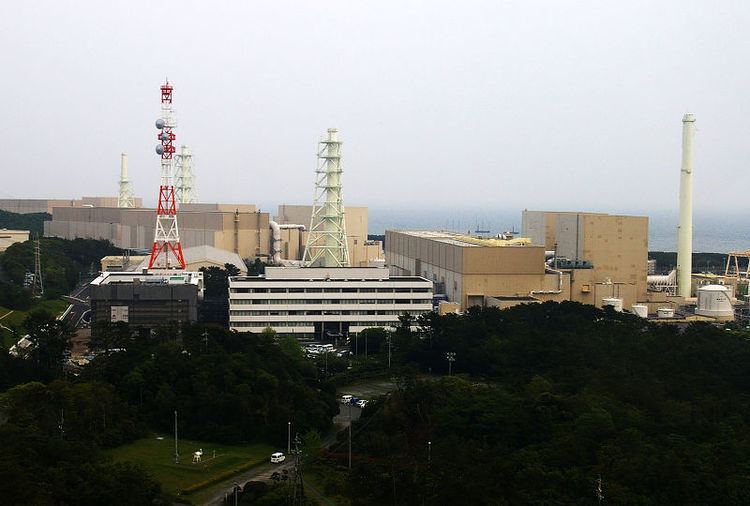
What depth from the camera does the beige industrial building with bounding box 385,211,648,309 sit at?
35125 mm

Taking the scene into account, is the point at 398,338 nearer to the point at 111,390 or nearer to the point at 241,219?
the point at 111,390

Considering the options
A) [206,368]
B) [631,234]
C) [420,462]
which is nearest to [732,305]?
[631,234]

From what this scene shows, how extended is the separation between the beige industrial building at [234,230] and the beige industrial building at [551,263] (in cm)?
1149

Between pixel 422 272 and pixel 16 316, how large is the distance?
1590 centimetres

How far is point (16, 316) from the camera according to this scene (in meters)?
32.2

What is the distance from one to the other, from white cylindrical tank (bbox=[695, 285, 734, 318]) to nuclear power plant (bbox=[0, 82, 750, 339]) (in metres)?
0.03

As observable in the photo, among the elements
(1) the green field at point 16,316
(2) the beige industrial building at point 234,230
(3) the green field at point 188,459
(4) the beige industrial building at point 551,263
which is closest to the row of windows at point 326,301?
(4) the beige industrial building at point 551,263

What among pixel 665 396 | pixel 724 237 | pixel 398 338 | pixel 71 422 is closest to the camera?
pixel 71 422

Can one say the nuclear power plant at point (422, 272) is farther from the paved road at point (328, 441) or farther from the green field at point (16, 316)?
the paved road at point (328, 441)

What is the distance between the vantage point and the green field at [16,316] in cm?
2817

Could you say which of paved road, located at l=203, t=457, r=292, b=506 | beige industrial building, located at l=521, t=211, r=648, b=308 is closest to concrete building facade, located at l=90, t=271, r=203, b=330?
beige industrial building, located at l=521, t=211, r=648, b=308

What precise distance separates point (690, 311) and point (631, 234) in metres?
3.64

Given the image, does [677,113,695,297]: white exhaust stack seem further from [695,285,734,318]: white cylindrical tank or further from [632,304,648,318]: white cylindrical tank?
[632,304,648,318]: white cylindrical tank

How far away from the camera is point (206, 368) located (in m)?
22.4
